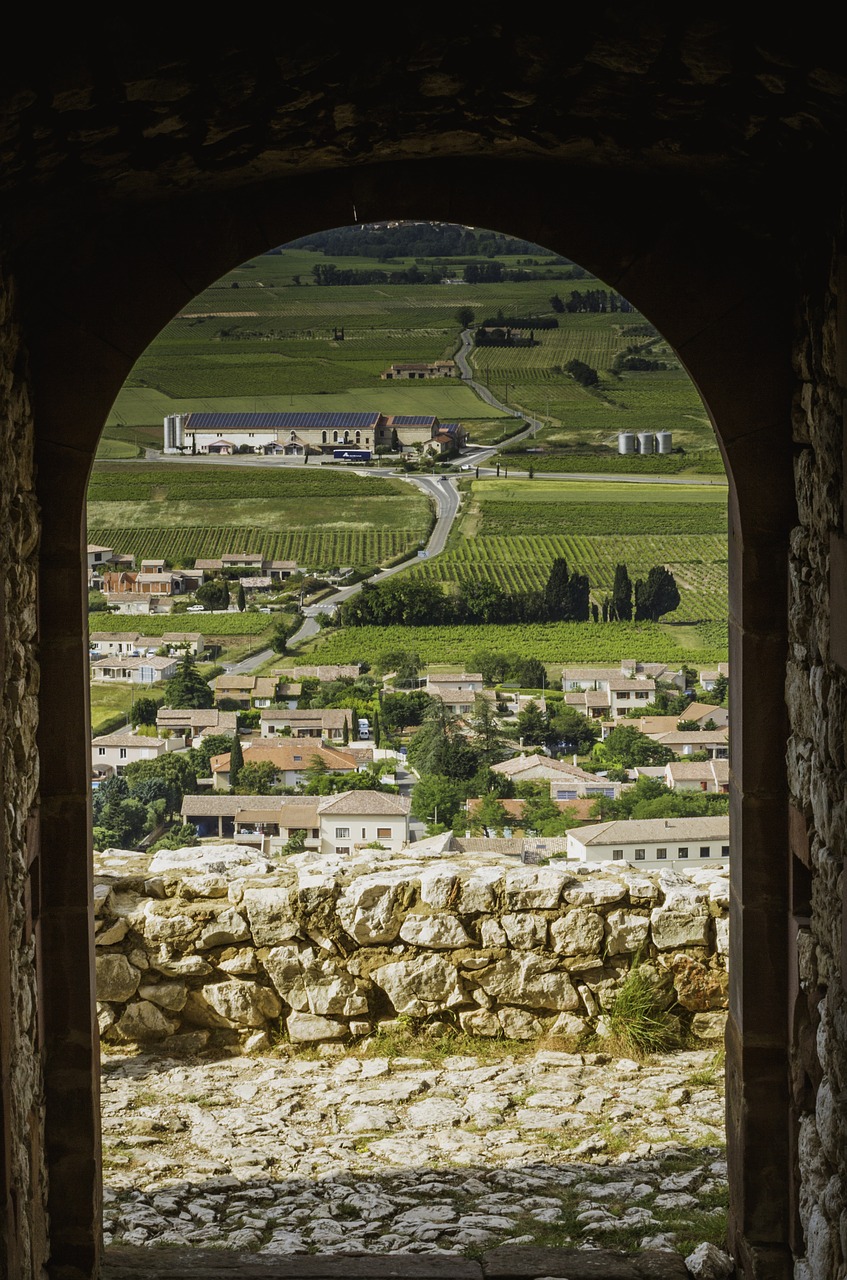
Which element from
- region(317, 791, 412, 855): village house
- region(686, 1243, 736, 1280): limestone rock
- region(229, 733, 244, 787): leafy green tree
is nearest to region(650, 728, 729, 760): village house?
region(317, 791, 412, 855): village house

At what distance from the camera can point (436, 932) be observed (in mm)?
5883

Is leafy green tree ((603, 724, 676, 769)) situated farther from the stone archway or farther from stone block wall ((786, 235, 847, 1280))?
stone block wall ((786, 235, 847, 1280))

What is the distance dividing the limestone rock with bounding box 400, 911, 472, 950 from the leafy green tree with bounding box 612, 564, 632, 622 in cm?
954

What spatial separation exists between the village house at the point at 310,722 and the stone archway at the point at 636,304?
8.79 metres

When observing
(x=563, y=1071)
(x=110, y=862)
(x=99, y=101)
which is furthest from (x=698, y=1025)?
(x=99, y=101)

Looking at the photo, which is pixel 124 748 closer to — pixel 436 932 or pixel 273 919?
pixel 273 919

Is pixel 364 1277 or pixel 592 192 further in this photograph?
pixel 364 1277

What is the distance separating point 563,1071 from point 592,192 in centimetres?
374

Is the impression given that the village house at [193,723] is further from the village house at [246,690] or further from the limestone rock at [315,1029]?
the limestone rock at [315,1029]

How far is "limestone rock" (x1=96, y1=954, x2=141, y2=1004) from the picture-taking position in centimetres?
593

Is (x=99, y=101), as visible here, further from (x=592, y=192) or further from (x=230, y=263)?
(x=592, y=192)

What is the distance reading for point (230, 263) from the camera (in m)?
3.53

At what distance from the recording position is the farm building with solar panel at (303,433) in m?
17.9

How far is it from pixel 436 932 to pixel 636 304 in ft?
10.7
